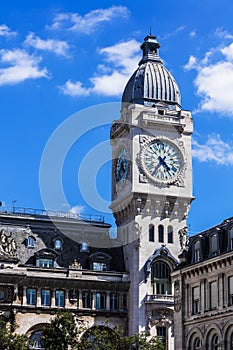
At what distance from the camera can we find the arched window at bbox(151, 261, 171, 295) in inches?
4257

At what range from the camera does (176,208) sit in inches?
4392

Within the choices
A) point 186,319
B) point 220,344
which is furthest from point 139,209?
point 220,344

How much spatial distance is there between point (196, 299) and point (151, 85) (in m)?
46.2

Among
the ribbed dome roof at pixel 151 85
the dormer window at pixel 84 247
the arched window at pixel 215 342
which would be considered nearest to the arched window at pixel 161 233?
the dormer window at pixel 84 247

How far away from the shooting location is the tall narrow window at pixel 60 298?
348 ft

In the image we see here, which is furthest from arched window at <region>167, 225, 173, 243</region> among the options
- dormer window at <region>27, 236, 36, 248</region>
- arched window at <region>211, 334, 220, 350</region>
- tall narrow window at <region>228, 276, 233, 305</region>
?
tall narrow window at <region>228, 276, 233, 305</region>

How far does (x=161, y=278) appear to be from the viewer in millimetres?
108438

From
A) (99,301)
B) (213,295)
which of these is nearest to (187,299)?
(213,295)

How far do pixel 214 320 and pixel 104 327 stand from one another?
1363 inches

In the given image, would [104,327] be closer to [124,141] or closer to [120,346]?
[120,346]

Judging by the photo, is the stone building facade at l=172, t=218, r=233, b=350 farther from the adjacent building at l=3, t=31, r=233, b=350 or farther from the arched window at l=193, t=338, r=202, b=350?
the adjacent building at l=3, t=31, r=233, b=350

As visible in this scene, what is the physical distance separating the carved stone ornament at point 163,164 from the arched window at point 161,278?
36.2 ft

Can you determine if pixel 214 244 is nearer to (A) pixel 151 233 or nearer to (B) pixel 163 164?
(A) pixel 151 233

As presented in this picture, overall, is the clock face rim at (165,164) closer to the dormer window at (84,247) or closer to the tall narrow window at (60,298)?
the dormer window at (84,247)
